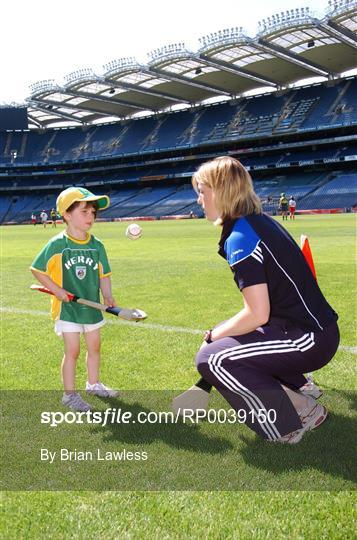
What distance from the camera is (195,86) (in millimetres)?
59531

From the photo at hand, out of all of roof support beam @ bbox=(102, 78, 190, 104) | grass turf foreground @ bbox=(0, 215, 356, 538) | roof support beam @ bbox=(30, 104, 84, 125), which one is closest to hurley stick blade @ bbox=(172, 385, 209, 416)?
grass turf foreground @ bbox=(0, 215, 356, 538)

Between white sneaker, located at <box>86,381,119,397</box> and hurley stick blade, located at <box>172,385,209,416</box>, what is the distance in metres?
0.77

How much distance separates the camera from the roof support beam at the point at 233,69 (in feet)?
164

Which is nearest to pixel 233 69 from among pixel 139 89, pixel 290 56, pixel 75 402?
pixel 290 56

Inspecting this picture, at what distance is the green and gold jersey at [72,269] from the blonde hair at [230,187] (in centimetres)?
145

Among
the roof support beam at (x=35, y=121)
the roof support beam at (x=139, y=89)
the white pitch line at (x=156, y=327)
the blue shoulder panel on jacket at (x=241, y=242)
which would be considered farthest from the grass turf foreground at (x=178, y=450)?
the roof support beam at (x=35, y=121)

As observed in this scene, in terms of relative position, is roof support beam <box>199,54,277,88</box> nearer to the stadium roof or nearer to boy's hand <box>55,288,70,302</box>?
the stadium roof

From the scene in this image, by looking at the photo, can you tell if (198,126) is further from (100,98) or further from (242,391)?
(242,391)

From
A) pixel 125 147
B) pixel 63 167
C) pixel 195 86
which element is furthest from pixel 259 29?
pixel 63 167

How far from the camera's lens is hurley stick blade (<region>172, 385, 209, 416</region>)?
3889 mm

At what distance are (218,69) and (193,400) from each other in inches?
2187

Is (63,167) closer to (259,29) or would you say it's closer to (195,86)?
(195,86)

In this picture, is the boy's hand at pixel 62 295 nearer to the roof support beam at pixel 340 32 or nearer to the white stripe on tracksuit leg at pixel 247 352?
the white stripe on tracksuit leg at pixel 247 352

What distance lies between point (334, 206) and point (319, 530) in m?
49.1
